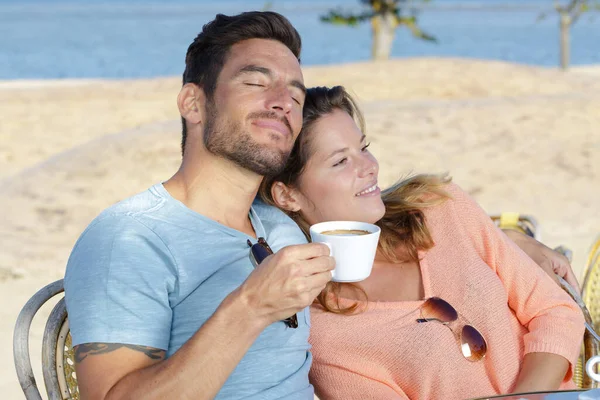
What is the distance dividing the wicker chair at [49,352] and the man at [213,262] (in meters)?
0.33

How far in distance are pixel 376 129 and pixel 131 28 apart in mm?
54084

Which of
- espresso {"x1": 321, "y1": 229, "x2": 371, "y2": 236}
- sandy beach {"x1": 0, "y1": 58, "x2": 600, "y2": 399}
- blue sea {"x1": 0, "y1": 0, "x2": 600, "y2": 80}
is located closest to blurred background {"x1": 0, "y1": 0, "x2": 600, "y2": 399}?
sandy beach {"x1": 0, "y1": 58, "x2": 600, "y2": 399}

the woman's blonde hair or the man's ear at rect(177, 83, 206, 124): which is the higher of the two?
the man's ear at rect(177, 83, 206, 124)

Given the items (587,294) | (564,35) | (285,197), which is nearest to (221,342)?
(285,197)

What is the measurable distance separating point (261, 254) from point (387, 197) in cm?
84

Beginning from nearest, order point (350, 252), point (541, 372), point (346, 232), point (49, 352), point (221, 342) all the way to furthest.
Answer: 1. point (221, 342)
2. point (350, 252)
3. point (346, 232)
4. point (49, 352)
5. point (541, 372)

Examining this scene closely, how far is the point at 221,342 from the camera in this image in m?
1.83

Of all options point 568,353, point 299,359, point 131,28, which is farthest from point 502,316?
point 131,28

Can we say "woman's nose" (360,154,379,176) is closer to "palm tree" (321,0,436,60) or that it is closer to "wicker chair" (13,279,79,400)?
"wicker chair" (13,279,79,400)

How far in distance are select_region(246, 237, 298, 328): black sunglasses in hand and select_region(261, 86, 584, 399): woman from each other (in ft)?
1.01

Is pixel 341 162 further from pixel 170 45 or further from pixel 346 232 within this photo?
pixel 170 45

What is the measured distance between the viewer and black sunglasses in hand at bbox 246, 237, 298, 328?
7.06 ft

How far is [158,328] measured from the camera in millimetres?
1956

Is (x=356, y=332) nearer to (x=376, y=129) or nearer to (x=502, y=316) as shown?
(x=502, y=316)
